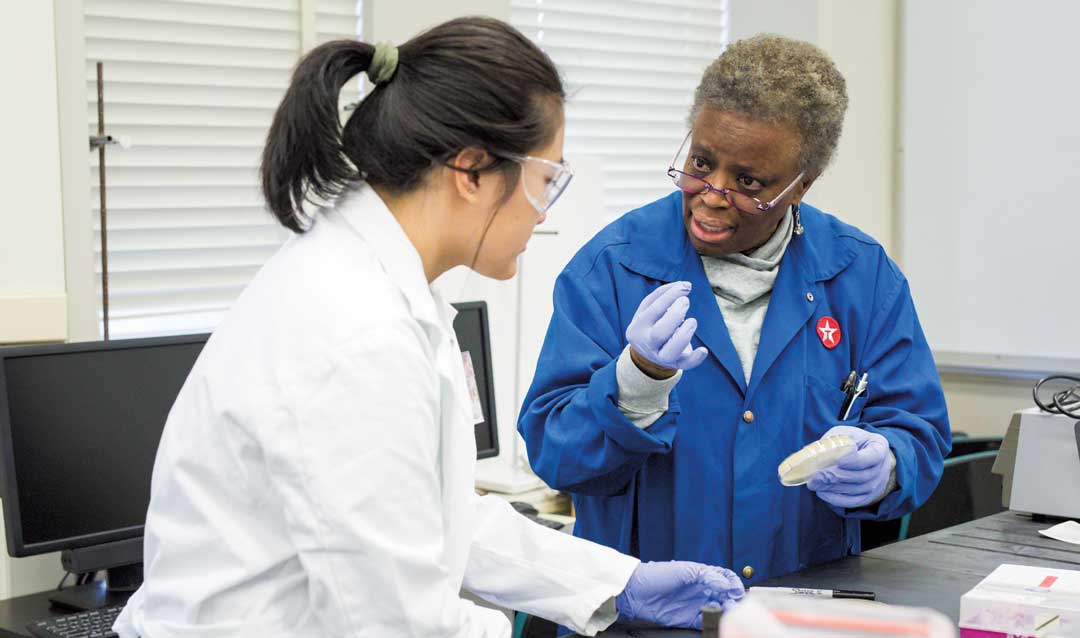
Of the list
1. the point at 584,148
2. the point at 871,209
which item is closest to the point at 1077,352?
the point at 871,209

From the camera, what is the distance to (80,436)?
193 centimetres

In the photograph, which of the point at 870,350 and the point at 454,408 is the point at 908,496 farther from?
the point at 454,408

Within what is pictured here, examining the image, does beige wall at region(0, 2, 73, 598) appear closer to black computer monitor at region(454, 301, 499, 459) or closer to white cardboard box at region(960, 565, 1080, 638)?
black computer monitor at region(454, 301, 499, 459)

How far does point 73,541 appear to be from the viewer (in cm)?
191

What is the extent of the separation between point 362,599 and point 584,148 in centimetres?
272

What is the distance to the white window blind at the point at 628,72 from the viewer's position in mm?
3469

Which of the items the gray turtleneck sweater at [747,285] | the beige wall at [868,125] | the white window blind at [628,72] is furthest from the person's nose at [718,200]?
the beige wall at [868,125]

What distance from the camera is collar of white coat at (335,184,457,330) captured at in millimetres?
1030

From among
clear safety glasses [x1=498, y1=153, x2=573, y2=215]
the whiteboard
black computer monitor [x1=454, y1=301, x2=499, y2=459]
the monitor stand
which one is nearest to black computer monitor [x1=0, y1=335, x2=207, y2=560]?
the monitor stand

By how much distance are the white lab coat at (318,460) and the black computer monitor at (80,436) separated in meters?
0.92

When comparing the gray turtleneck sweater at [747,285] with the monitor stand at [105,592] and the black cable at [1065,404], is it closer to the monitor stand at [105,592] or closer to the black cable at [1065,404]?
the black cable at [1065,404]

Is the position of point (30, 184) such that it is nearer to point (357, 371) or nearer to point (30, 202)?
point (30, 202)

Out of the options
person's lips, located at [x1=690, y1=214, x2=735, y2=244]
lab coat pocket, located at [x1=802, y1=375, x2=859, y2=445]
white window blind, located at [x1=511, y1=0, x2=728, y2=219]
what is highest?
white window blind, located at [x1=511, y1=0, x2=728, y2=219]

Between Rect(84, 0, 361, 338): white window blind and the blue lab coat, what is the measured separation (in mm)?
1282
